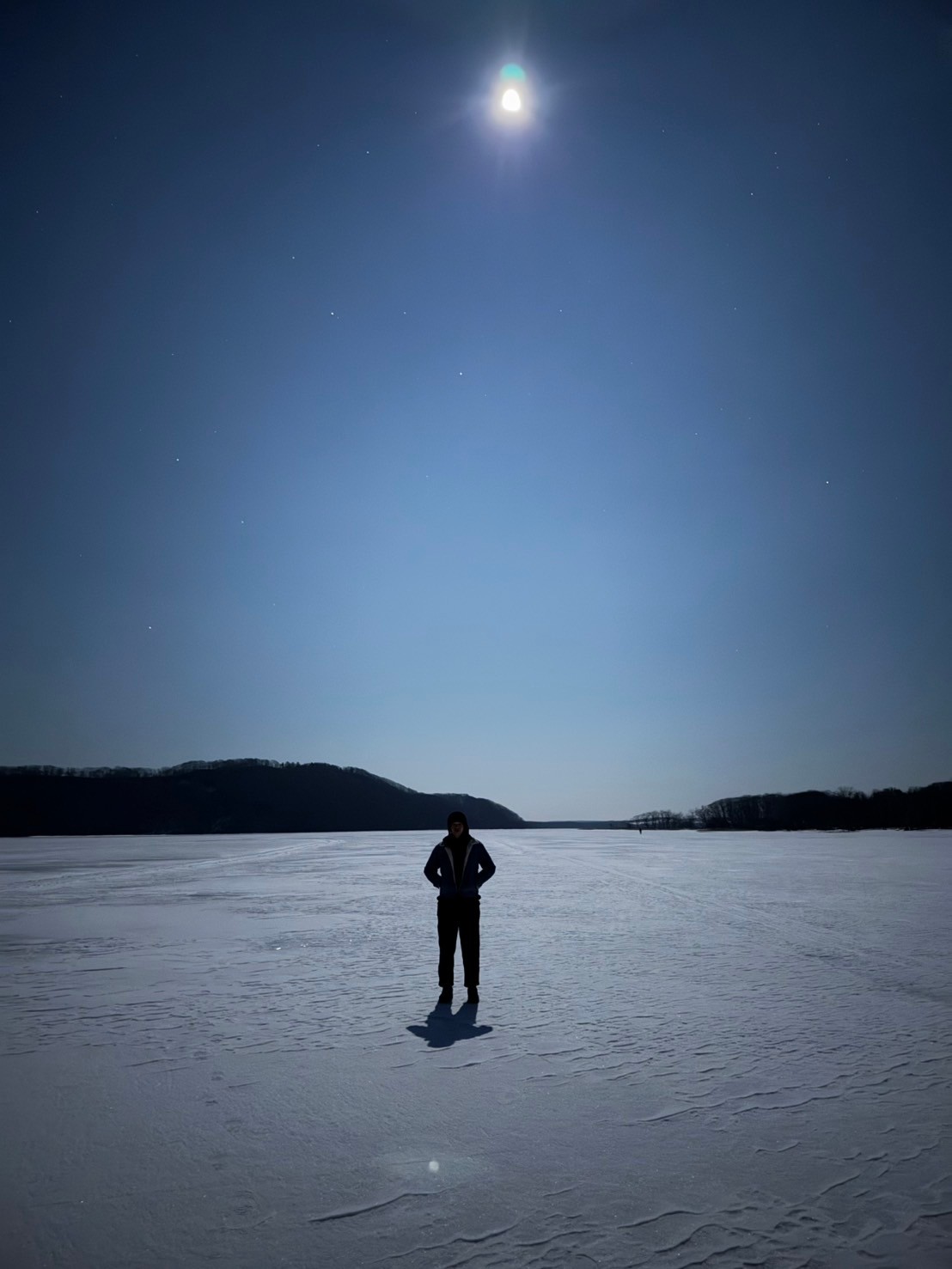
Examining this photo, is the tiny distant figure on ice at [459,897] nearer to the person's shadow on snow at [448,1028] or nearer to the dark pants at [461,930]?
the dark pants at [461,930]

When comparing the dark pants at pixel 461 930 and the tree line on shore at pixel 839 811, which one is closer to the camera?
the dark pants at pixel 461 930

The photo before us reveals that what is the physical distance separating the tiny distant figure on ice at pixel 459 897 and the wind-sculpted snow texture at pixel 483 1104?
1.06 ft

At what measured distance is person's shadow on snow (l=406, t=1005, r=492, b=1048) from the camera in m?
5.52

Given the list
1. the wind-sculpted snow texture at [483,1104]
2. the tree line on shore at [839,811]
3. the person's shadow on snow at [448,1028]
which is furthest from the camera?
the tree line on shore at [839,811]

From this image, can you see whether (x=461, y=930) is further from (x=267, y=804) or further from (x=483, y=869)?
(x=267, y=804)

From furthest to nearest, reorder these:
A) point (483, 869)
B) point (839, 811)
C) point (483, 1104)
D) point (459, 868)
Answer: point (839, 811) < point (483, 869) < point (459, 868) < point (483, 1104)

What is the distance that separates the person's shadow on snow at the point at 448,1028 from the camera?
18.1ft

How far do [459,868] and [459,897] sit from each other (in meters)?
0.28

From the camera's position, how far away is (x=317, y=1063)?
16.4 ft

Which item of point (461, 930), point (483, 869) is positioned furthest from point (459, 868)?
point (461, 930)

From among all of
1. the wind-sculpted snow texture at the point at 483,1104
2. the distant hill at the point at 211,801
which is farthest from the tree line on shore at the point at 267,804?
the wind-sculpted snow texture at the point at 483,1104

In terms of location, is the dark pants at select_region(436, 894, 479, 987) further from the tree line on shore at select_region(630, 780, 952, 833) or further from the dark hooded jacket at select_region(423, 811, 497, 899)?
the tree line on shore at select_region(630, 780, 952, 833)

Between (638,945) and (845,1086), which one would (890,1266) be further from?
(638,945)

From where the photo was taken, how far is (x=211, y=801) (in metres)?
159
